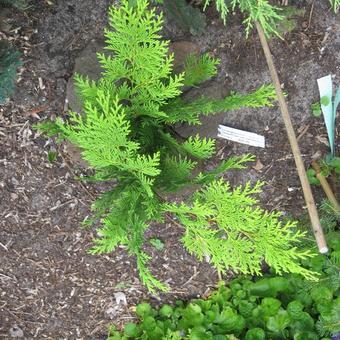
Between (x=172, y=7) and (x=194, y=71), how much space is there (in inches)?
15.7

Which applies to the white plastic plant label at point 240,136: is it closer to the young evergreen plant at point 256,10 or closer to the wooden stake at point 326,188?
the wooden stake at point 326,188

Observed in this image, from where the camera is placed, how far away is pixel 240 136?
245cm

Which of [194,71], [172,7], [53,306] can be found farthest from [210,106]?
[53,306]

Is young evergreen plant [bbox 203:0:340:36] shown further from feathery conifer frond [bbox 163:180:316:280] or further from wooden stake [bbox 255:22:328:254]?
feathery conifer frond [bbox 163:180:316:280]

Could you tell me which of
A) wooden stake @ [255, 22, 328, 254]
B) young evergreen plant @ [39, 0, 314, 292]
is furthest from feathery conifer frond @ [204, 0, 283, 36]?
young evergreen plant @ [39, 0, 314, 292]

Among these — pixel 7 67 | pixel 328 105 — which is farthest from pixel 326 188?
pixel 7 67

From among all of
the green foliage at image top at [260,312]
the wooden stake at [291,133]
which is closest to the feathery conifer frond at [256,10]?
the wooden stake at [291,133]

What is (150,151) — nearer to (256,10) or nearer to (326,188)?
(256,10)

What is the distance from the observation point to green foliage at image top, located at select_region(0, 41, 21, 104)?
6.67 feet

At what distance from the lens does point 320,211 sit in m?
2.49

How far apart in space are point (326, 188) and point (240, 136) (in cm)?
51

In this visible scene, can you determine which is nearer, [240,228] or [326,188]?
[240,228]

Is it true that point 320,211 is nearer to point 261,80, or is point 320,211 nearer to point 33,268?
point 261,80

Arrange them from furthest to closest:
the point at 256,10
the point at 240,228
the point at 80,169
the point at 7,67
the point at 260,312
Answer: the point at 80,169 → the point at 260,312 → the point at 7,67 → the point at 256,10 → the point at 240,228
